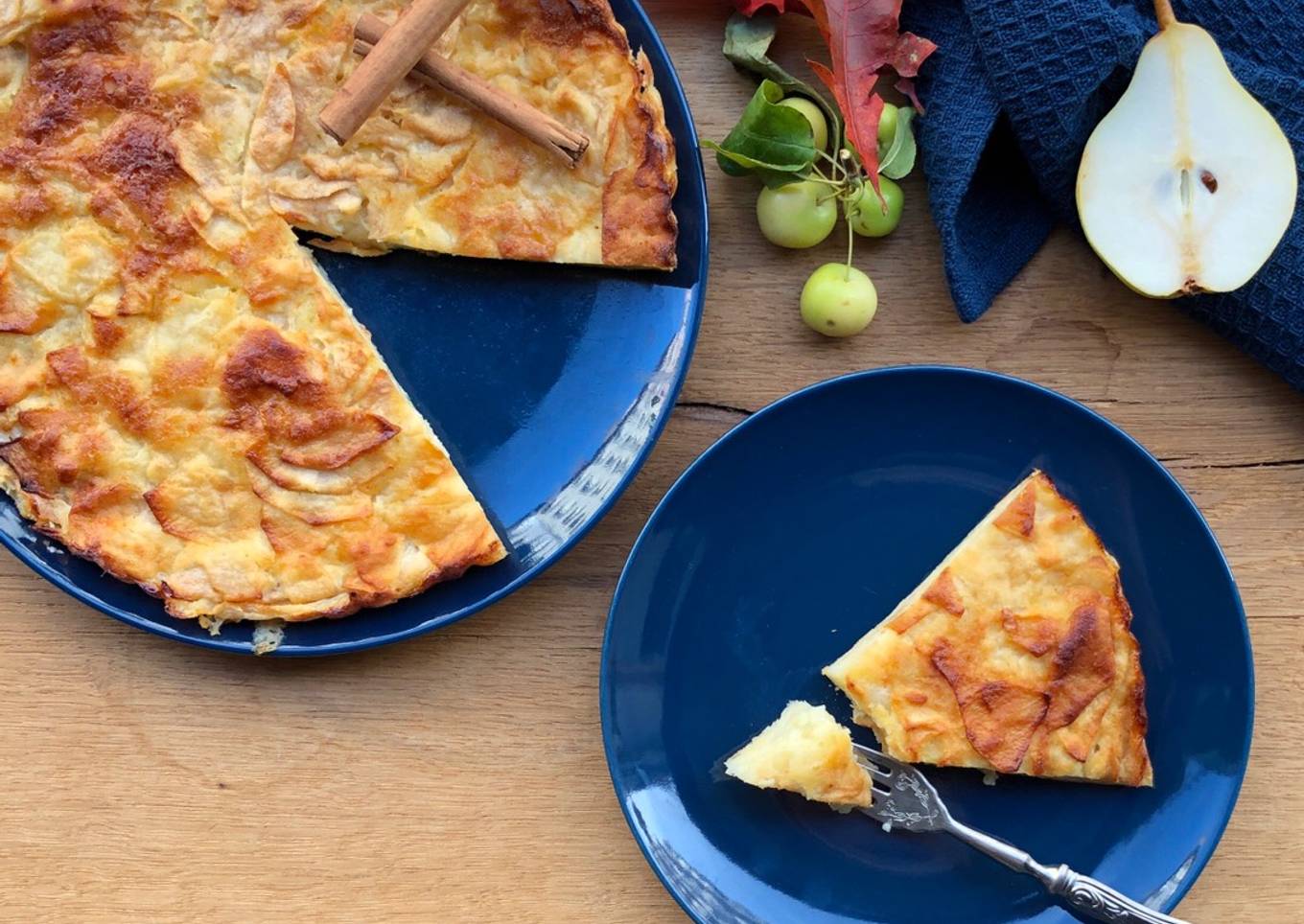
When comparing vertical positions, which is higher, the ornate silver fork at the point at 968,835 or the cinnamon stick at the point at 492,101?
the cinnamon stick at the point at 492,101

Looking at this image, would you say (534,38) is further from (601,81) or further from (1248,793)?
(1248,793)

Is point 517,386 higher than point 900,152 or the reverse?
the reverse

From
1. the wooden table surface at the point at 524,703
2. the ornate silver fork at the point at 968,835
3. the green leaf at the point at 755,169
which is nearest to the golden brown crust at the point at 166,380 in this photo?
the wooden table surface at the point at 524,703

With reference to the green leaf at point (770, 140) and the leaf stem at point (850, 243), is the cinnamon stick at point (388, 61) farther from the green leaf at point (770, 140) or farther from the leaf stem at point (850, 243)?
the leaf stem at point (850, 243)

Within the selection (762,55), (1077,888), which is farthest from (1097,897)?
(762,55)

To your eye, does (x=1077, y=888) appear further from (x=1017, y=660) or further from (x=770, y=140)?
(x=770, y=140)

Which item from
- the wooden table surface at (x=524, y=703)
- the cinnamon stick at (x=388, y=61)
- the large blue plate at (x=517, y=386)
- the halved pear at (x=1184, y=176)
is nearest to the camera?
the cinnamon stick at (x=388, y=61)

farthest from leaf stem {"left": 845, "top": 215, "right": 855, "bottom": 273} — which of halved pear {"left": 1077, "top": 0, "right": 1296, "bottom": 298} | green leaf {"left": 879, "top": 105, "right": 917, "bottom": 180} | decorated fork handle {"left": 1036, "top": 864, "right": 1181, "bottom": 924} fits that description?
decorated fork handle {"left": 1036, "top": 864, "right": 1181, "bottom": 924}
